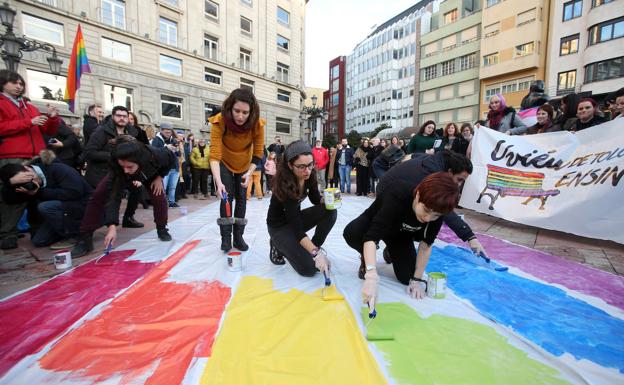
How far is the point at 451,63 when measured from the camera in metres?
28.0

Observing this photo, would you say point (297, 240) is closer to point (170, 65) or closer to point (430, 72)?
point (170, 65)

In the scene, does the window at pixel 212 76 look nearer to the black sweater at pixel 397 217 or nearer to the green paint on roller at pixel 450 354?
the black sweater at pixel 397 217

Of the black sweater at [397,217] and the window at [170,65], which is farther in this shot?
the window at [170,65]

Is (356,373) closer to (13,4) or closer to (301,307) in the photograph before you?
(301,307)

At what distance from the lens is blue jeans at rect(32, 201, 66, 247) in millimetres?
3068

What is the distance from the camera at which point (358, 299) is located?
2027 mm

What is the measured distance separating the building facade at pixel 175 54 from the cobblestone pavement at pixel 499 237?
1380 cm

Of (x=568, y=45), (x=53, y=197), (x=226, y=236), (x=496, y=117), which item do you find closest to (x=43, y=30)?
(x=53, y=197)

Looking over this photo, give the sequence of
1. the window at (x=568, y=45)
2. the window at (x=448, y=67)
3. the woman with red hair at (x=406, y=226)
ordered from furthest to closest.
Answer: the window at (x=448, y=67) → the window at (x=568, y=45) → the woman with red hair at (x=406, y=226)

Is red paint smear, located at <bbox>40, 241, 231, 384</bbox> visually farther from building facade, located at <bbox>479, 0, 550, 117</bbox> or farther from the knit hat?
building facade, located at <bbox>479, 0, 550, 117</bbox>

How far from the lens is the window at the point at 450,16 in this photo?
27.6m

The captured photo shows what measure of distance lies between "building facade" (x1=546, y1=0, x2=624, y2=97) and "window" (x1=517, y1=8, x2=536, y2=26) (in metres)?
1.09

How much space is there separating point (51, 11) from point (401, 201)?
1817cm

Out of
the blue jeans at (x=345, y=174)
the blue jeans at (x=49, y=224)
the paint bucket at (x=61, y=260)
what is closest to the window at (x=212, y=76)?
the blue jeans at (x=345, y=174)
